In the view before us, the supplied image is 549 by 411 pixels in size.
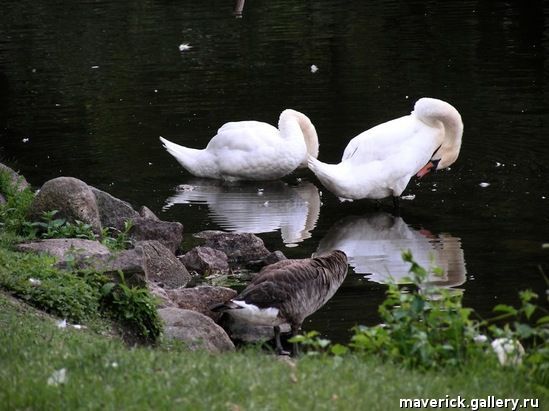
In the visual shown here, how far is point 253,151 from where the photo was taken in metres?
12.7

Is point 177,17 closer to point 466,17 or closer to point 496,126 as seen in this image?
point 466,17

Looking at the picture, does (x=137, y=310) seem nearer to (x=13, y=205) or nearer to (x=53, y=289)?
(x=53, y=289)

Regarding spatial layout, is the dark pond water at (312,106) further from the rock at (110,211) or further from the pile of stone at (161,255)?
the rock at (110,211)

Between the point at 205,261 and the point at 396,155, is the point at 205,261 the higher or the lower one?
the lower one

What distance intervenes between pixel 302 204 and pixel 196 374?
711 centimetres

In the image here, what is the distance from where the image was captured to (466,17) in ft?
73.0

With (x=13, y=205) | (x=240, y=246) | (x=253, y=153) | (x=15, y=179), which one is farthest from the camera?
(x=253, y=153)


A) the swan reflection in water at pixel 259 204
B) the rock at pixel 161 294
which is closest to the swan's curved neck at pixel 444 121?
the swan reflection in water at pixel 259 204

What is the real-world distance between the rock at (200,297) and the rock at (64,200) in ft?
4.03

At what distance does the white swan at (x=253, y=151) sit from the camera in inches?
500

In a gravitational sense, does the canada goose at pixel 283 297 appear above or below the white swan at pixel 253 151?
above

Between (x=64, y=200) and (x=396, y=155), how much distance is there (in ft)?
12.5

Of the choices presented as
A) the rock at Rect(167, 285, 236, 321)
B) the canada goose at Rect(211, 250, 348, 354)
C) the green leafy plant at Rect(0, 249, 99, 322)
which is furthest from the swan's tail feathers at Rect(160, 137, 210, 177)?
the green leafy plant at Rect(0, 249, 99, 322)

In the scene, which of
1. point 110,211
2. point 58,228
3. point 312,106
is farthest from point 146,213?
point 312,106
